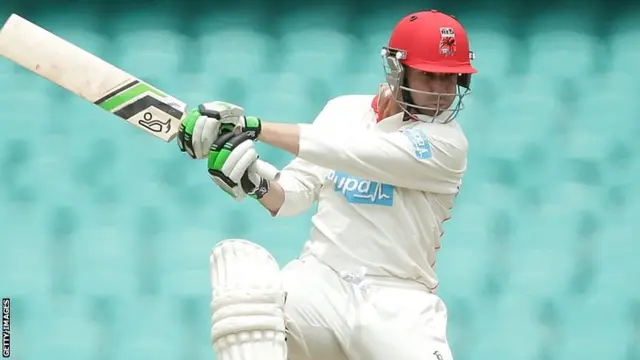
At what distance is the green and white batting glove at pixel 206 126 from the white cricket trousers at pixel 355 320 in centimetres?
33

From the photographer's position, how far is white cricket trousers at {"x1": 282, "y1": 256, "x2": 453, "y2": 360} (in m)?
2.64

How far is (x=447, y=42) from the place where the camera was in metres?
2.75

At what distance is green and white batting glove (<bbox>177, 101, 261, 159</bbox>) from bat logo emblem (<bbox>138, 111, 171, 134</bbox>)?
0.07 meters

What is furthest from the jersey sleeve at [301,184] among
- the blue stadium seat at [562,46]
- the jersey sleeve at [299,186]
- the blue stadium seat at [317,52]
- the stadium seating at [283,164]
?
the blue stadium seat at [562,46]

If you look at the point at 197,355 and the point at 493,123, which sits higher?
the point at 493,123

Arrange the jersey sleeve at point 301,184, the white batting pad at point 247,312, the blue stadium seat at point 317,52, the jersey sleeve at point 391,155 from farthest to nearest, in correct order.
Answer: the blue stadium seat at point 317,52 < the jersey sleeve at point 301,184 < the jersey sleeve at point 391,155 < the white batting pad at point 247,312

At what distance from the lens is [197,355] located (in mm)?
3779

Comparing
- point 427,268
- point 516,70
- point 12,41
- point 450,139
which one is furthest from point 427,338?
point 516,70

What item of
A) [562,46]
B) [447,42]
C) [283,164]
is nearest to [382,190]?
[447,42]

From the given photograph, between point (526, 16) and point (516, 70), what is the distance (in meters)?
0.16

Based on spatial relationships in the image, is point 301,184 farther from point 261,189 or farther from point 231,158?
point 231,158

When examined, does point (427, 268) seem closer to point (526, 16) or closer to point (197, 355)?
point (197, 355)

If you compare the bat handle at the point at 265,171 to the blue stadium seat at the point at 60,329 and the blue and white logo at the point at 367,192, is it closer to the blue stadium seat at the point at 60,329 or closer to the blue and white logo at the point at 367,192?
the blue and white logo at the point at 367,192

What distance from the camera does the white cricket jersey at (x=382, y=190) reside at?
2631 mm
